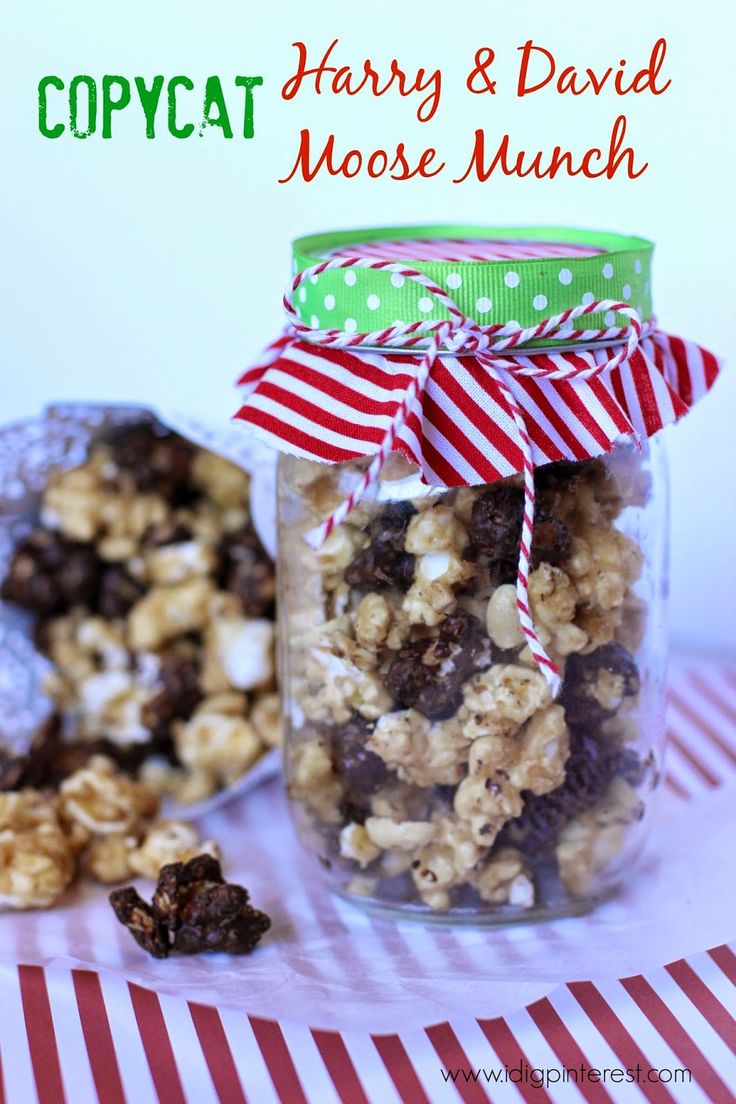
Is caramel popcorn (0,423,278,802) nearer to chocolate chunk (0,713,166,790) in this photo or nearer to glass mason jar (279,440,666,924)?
chocolate chunk (0,713,166,790)

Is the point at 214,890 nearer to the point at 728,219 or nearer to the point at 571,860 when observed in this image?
the point at 571,860

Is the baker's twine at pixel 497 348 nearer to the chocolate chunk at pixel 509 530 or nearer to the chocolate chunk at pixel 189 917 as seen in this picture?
the chocolate chunk at pixel 509 530

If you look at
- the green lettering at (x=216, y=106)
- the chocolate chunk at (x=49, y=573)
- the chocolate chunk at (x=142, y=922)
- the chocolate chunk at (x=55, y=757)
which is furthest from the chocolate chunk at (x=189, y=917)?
the green lettering at (x=216, y=106)

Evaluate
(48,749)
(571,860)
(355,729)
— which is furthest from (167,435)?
(571,860)

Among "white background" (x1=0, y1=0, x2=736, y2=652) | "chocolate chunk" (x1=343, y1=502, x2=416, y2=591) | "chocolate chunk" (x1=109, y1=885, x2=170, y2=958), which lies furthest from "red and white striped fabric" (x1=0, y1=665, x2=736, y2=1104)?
"white background" (x1=0, y1=0, x2=736, y2=652)

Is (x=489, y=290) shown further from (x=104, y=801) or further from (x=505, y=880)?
(x=104, y=801)

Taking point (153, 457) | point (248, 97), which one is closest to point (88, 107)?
point (248, 97)
